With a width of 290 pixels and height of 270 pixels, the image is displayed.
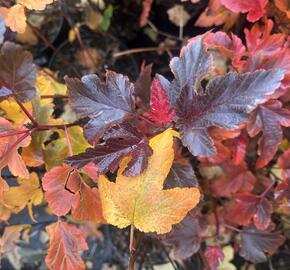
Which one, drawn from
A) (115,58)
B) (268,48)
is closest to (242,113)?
(268,48)

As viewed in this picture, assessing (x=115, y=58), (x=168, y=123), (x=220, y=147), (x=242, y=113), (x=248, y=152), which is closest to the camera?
(x=242, y=113)

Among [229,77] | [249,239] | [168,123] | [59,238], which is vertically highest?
[229,77]

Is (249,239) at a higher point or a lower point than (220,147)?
lower

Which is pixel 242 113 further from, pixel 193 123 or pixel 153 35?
pixel 153 35

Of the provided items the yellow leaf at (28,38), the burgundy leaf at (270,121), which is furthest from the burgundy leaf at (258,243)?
the yellow leaf at (28,38)

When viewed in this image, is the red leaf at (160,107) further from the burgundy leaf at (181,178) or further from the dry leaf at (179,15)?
the dry leaf at (179,15)

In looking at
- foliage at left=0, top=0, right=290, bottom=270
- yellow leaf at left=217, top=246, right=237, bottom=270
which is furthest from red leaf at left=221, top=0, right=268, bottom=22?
yellow leaf at left=217, top=246, right=237, bottom=270
